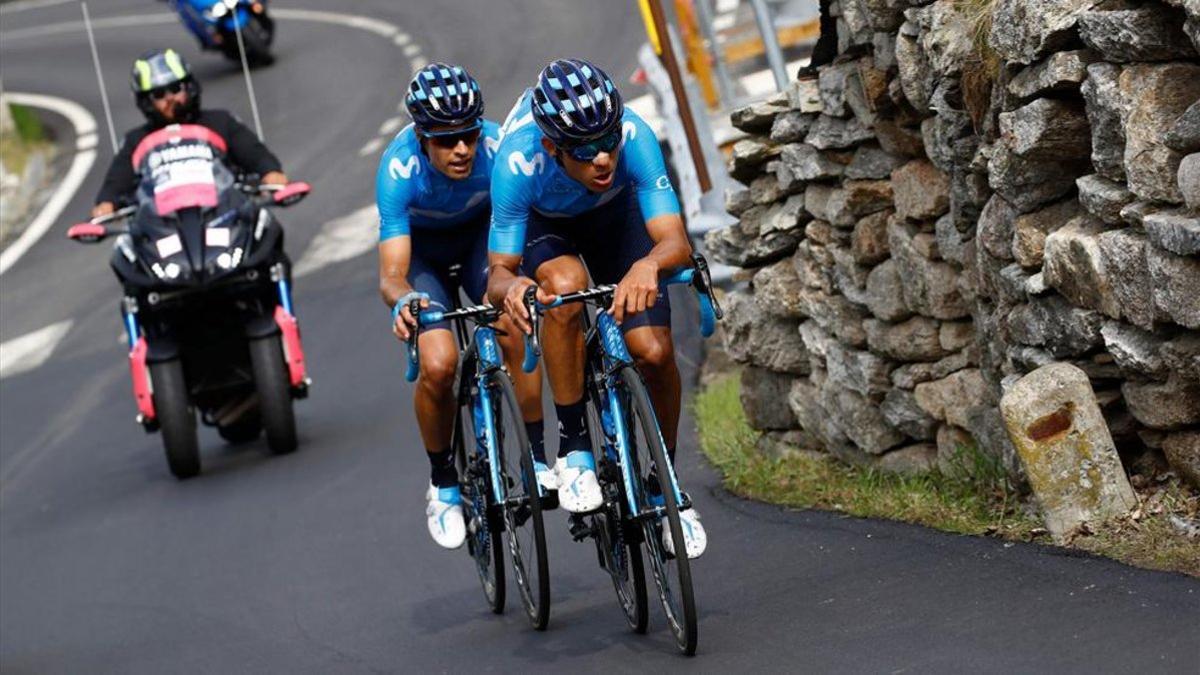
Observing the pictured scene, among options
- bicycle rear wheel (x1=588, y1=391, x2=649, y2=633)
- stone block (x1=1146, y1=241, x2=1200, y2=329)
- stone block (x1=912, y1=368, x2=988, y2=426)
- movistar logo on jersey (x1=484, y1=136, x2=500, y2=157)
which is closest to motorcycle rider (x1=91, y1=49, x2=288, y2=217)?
movistar logo on jersey (x1=484, y1=136, x2=500, y2=157)

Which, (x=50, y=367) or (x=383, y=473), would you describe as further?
(x=50, y=367)

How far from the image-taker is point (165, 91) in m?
14.2

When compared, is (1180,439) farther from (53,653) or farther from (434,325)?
(53,653)

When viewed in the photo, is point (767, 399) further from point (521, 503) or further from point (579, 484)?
point (579, 484)

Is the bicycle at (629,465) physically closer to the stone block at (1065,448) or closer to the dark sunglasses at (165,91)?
the stone block at (1065,448)

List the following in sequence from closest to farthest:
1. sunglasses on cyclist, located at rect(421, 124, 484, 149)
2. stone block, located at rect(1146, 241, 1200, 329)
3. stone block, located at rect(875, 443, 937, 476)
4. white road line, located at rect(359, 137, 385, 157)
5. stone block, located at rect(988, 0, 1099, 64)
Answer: stone block, located at rect(1146, 241, 1200, 329) < stone block, located at rect(988, 0, 1099, 64) < sunglasses on cyclist, located at rect(421, 124, 484, 149) < stone block, located at rect(875, 443, 937, 476) < white road line, located at rect(359, 137, 385, 157)

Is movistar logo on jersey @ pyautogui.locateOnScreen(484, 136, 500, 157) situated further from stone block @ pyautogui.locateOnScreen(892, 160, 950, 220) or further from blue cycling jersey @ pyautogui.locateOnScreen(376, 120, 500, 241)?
stone block @ pyautogui.locateOnScreen(892, 160, 950, 220)

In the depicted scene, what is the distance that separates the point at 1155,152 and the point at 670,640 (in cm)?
234

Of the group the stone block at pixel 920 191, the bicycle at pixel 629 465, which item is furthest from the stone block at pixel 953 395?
the bicycle at pixel 629 465

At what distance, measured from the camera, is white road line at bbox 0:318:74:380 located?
18297 mm

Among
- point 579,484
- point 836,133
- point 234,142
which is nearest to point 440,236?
point 836,133

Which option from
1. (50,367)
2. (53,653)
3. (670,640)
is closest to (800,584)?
(670,640)

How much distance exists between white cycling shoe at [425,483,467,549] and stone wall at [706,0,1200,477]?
2.03 meters

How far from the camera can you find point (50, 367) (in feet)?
59.4
